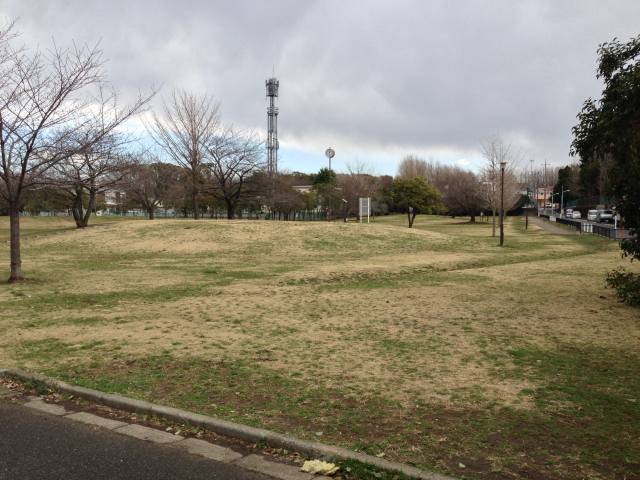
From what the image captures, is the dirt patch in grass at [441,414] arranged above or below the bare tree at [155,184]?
below

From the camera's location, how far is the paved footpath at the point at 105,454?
3287 millimetres

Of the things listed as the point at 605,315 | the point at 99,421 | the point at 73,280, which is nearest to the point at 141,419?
the point at 99,421

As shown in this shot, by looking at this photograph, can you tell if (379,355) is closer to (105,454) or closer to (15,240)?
(105,454)

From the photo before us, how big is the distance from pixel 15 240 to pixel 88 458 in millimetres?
10398

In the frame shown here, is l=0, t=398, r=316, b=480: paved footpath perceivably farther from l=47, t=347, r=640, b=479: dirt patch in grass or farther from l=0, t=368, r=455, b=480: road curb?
l=47, t=347, r=640, b=479: dirt patch in grass

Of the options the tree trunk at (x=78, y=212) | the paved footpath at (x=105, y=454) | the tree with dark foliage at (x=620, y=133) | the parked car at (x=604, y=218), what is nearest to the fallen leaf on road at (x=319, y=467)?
the paved footpath at (x=105, y=454)

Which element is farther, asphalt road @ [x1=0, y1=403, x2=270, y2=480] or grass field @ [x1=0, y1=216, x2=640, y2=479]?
grass field @ [x1=0, y1=216, x2=640, y2=479]

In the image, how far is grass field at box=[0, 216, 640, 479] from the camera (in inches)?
149

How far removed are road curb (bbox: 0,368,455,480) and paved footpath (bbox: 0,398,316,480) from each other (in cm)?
21

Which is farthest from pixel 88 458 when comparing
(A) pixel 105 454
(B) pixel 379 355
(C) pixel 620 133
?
(C) pixel 620 133

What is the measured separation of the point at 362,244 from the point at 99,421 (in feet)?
70.5

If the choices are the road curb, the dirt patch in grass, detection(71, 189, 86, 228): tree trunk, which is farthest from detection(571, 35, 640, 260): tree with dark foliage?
detection(71, 189, 86, 228): tree trunk

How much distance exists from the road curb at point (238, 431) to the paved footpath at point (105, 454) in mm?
208

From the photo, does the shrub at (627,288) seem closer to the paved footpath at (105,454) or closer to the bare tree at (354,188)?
the paved footpath at (105,454)
